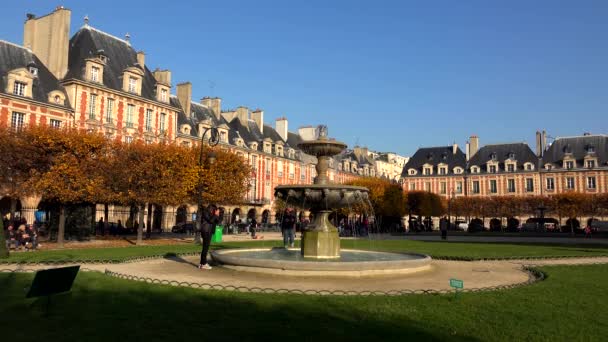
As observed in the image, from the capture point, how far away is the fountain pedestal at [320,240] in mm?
11852

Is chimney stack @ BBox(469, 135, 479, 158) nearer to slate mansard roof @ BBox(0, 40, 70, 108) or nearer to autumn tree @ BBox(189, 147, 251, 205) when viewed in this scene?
autumn tree @ BBox(189, 147, 251, 205)

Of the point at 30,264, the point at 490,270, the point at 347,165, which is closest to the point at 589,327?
the point at 490,270

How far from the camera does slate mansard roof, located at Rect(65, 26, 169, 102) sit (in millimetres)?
35500

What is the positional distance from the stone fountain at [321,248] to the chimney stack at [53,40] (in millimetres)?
29677

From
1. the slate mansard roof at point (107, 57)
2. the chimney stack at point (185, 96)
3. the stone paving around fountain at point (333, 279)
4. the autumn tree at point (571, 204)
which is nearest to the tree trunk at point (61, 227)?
the stone paving around fountain at point (333, 279)

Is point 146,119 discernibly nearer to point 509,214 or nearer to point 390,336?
point 390,336

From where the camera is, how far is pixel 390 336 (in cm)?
511

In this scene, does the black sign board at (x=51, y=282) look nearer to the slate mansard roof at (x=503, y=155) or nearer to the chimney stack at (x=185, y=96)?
the chimney stack at (x=185, y=96)

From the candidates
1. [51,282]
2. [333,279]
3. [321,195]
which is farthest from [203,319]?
[321,195]

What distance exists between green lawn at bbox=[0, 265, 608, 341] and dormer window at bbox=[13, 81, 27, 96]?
2768 cm

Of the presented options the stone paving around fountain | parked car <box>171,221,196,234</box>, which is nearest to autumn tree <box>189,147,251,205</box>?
parked car <box>171,221,196,234</box>

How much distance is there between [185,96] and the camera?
47062mm

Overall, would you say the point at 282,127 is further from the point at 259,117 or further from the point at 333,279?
the point at 333,279

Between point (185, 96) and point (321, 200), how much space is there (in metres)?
38.4
